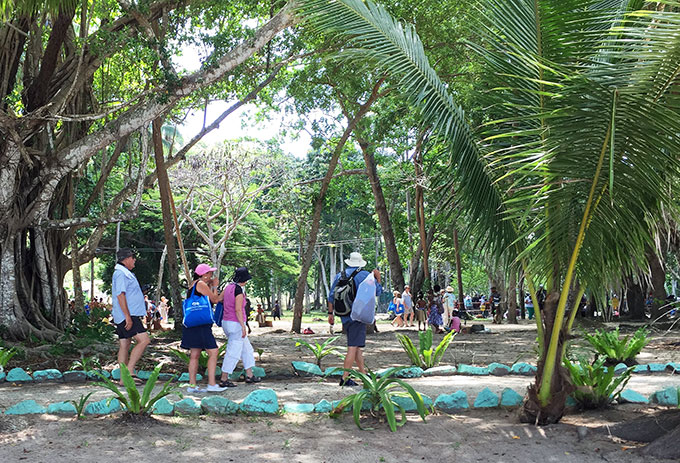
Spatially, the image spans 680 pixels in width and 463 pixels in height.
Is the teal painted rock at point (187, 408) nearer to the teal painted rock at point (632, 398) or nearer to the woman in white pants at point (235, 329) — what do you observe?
the woman in white pants at point (235, 329)

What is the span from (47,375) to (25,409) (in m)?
2.10

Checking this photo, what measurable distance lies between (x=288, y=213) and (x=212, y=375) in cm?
2307

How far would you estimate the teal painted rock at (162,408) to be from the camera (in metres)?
5.23

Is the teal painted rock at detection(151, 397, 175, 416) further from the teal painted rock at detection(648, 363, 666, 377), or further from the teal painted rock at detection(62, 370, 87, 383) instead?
the teal painted rock at detection(648, 363, 666, 377)

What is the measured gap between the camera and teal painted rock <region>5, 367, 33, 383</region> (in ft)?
23.4

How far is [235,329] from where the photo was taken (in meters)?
6.91

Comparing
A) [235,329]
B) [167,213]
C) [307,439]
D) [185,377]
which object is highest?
[167,213]

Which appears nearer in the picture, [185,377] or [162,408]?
[162,408]

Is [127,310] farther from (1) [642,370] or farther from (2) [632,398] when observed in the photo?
(1) [642,370]

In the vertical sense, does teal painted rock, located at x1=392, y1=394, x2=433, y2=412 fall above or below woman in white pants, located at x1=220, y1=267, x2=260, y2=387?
below

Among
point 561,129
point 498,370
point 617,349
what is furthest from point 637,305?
point 561,129

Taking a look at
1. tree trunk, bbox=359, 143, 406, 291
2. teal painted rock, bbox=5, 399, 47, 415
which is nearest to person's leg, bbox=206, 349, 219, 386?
teal painted rock, bbox=5, 399, 47, 415

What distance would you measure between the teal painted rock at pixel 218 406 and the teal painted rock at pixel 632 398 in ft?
11.2

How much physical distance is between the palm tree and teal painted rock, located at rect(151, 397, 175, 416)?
2857 mm
